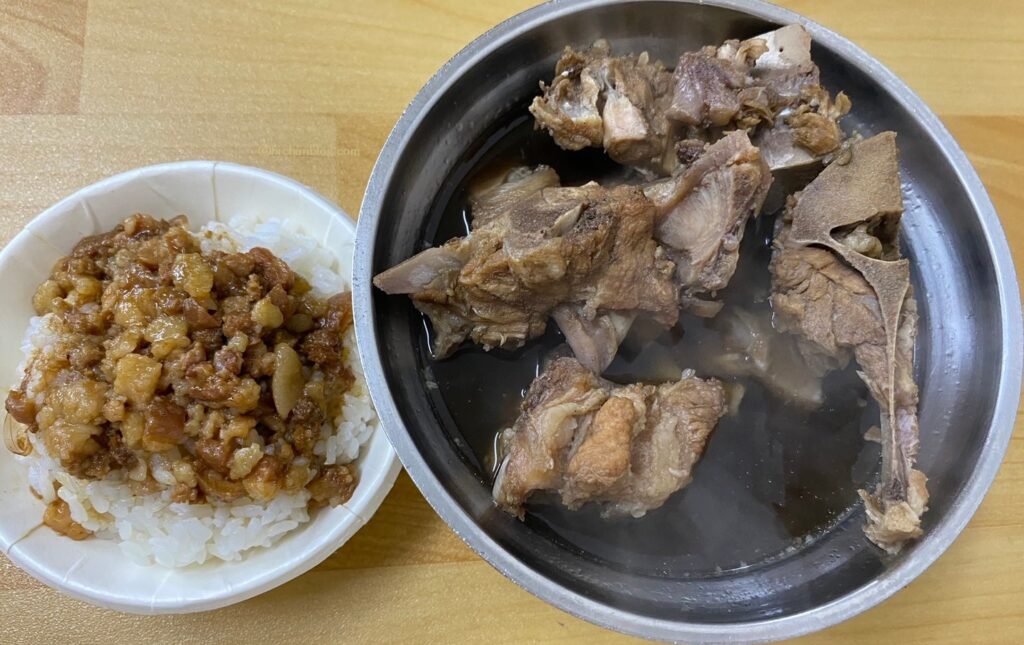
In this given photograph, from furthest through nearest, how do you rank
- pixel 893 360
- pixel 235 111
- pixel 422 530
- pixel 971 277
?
pixel 235 111 → pixel 422 530 → pixel 971 277 → pixel 893 360

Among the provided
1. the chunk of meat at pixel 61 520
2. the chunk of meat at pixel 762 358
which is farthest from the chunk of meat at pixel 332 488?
the chunk of meat at pixel 762 358

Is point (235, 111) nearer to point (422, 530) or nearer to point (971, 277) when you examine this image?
point (422, 530)

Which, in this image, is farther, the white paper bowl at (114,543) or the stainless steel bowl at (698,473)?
the white paper bowl at (114,543)

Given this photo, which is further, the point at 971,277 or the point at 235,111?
the point at 235,111

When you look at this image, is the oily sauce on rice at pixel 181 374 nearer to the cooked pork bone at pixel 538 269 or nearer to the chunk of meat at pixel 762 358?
the cooked pork bone at pixel 538 269

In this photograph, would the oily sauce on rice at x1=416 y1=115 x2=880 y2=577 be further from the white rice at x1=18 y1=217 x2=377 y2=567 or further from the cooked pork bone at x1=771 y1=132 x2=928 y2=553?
the white rice at x1=18 y1=217 x2=377 y2=567

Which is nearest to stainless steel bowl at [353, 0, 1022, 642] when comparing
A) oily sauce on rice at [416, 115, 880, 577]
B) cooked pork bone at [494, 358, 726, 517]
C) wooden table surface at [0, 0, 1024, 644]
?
oily sauce on rice at [416, 115, 880, 577]

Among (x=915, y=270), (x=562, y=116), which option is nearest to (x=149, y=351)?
(x=562, y=116)
